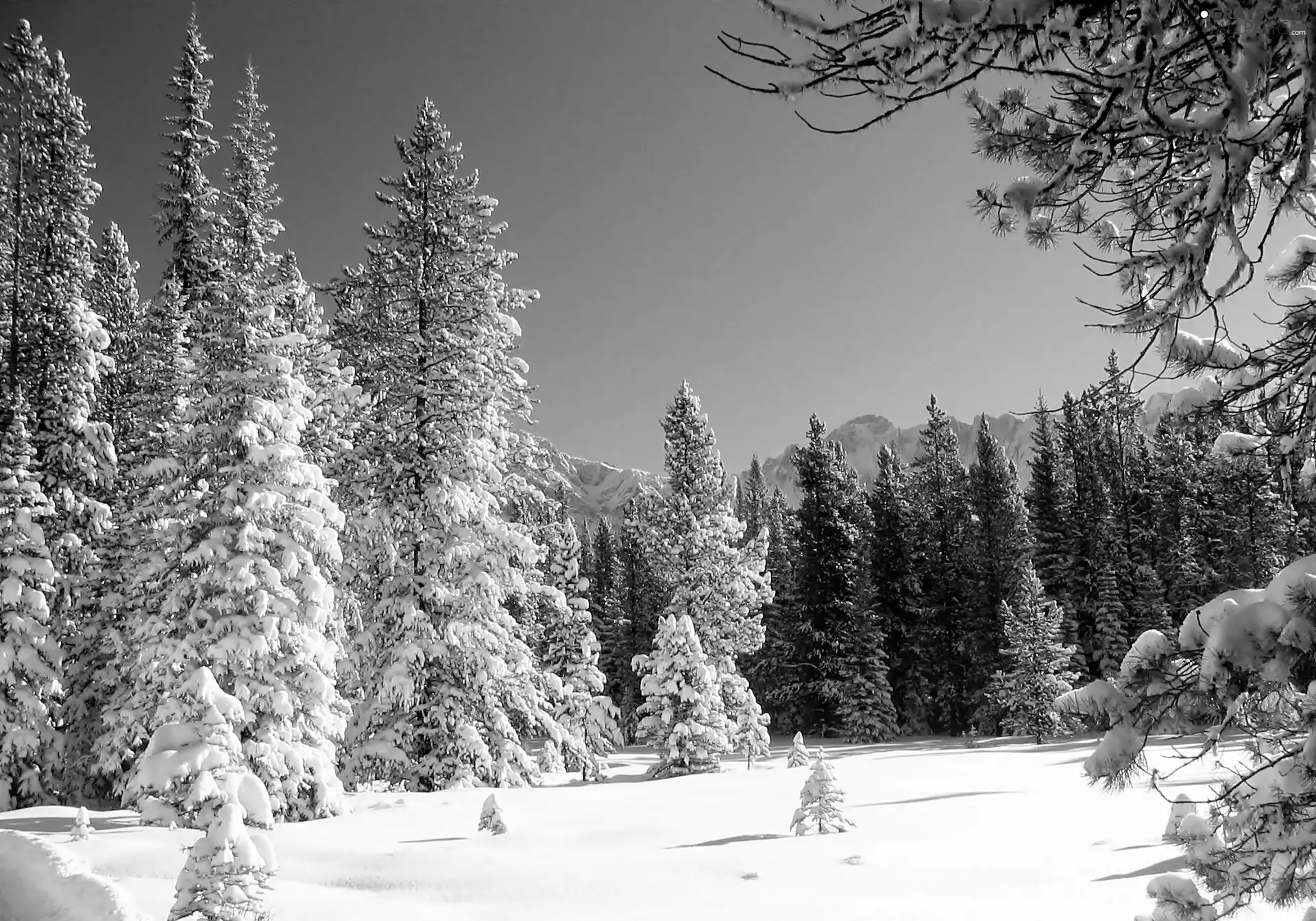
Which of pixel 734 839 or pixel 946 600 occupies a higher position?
pixel 946 600

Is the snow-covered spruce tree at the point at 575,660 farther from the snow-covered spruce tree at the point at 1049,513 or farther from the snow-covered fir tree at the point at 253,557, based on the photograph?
the snow-covered spruce tree at the point at 1049,513

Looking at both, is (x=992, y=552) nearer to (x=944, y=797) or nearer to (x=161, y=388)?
(x=944, y=797)

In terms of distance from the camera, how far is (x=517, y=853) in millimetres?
8266

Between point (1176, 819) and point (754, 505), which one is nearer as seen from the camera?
point (1176, 819)

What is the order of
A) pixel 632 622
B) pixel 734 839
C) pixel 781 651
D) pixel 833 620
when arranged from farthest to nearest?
pixel 632 622 < pixel 781 651 < pixel 833 620 < pixel 734 839

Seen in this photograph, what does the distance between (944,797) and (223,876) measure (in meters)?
11.9

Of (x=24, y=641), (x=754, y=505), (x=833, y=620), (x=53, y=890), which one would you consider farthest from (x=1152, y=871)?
(x=754, y=505)

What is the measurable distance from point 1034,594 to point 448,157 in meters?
26.3

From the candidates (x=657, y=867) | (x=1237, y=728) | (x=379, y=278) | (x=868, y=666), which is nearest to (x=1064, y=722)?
(x=1237, y=728)

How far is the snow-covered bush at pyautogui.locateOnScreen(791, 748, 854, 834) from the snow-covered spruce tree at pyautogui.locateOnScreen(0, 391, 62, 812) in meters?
15.1

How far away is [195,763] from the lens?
9781 millimetres

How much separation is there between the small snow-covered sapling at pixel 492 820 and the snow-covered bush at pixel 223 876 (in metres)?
4.49

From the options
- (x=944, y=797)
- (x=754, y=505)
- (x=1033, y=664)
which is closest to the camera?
(x=944, y=797)

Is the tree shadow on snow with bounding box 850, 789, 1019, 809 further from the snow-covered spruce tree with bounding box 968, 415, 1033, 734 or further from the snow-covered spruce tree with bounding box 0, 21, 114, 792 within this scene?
the snow-covered spruce tree with bounding box 968, 415, 1033, 734
